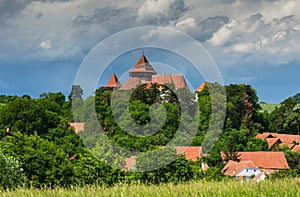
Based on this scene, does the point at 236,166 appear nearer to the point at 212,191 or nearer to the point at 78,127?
the point at 78,127

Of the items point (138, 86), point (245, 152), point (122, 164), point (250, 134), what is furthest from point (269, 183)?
point (250, 134)

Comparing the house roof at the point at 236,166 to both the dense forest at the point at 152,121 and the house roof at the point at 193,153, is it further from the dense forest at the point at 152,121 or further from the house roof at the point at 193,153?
the house roof at the point at 193,153

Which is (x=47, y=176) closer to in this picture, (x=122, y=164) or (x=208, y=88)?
(x=122, y=164)

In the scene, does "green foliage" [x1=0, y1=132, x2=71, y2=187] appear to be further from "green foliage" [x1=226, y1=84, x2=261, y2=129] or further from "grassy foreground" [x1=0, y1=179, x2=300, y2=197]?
"green foliage" [x1=226, y1=84, x2=261, y2=129]

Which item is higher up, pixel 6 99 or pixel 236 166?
pixel 6 99

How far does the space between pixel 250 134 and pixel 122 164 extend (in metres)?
47.9

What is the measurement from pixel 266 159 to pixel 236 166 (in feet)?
32.4

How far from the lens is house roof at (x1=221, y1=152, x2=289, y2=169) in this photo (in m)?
65.6

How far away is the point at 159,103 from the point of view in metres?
72.8

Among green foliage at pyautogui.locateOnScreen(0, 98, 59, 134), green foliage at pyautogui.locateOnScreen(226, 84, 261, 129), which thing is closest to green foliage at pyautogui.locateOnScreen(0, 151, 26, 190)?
green foliage at pyautogui.locateOnScreen(0, 98, 59, 134)

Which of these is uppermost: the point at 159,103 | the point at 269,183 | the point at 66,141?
the point at 159,103

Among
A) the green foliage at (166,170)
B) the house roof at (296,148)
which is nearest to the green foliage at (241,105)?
the house roof at (296,148)

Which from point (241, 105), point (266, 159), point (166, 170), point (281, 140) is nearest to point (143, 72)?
point (266, 159)

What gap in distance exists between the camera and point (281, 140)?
78.3 metres
